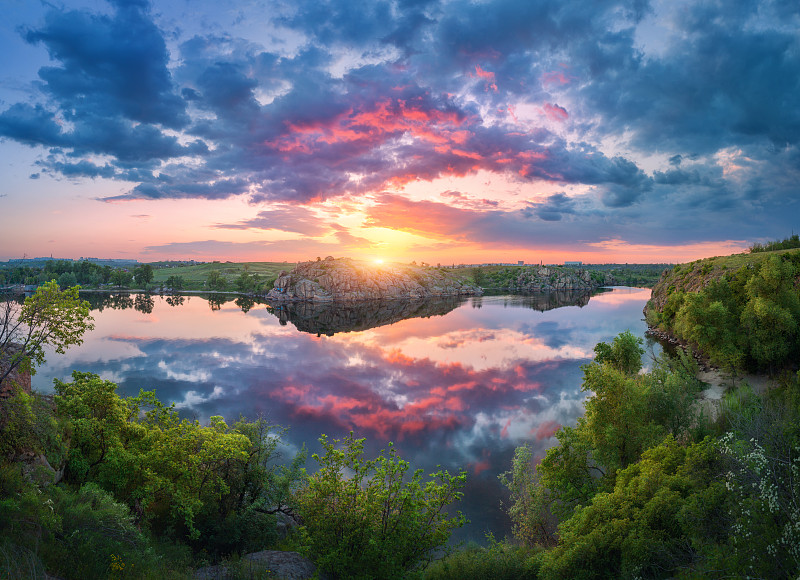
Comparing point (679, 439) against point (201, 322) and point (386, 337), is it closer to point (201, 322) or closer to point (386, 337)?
point (386, 337)

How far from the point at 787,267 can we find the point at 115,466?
69251 millimetres

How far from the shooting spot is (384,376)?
58594mm

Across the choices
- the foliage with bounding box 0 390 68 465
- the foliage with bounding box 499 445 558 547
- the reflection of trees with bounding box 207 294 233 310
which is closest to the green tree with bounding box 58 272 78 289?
the reflection of trees with bounding box 207 294 233 310

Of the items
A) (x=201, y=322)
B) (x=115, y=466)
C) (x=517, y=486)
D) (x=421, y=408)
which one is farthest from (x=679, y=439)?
(x=201, y=322)

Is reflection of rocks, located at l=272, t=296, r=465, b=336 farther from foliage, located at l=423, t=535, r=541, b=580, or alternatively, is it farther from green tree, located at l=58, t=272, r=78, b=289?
green tree, located at l=58, t=272, r=78, b=289

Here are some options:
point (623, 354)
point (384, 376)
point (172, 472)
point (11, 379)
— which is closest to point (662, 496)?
point (623, 354)

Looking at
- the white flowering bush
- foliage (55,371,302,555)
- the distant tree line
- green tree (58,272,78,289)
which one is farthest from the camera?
green tree (58,272,78,289)

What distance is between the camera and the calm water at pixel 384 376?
36.6 m

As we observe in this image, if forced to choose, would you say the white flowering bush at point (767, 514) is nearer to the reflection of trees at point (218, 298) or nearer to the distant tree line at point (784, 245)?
the distant tree line at point (784, 245)

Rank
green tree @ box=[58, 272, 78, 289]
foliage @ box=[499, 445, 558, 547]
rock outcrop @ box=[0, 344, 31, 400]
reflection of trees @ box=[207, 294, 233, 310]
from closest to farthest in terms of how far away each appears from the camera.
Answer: rock outcrop @ box=[0, 344, 31, 400] < foliage @ box=[499, 445, 558, 547] < reflection of trees @ box=[207, 294, 233, 310] < green tree @ box=[58, 272, 78, 289]

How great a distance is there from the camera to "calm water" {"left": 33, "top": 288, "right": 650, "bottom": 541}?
36581 millimetres

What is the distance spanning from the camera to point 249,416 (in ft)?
133

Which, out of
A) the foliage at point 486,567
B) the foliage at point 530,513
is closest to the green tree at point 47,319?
the foliage at point 486,567

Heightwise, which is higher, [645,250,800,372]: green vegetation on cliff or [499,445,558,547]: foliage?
[645,250,800,372]: green vegetation on cliff
